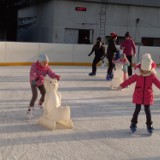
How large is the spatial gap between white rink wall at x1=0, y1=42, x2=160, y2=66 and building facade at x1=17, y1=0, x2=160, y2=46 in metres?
6.43

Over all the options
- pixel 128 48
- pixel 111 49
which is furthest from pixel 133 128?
pixel 128 48

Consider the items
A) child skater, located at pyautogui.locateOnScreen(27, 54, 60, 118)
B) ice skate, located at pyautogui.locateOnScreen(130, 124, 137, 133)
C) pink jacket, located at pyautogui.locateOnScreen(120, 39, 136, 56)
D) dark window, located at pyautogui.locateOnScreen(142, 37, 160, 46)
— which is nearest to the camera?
ice skate, located at pyautogui.locateOnScreen(130, 124, 137, 133)

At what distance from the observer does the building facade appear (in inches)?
936

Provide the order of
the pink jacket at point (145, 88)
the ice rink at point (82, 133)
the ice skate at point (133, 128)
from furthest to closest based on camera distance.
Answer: the ice skate at point (133, 128) → the pink jacket at point (145, 88) → the ice rink at point (82, 133)

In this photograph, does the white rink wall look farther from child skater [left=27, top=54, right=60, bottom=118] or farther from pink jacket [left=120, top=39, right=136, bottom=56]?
child skater [left=27, top=54, right=60, bottom=118]

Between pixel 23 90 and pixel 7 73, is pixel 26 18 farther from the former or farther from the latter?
pixel 23 90

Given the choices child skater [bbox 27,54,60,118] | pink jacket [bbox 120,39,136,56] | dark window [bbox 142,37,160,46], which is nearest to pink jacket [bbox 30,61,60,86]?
child skater [bbox 27,54,60,118]

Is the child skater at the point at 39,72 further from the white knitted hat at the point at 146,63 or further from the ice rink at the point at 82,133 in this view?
the white knitted hat at the point at 146,63

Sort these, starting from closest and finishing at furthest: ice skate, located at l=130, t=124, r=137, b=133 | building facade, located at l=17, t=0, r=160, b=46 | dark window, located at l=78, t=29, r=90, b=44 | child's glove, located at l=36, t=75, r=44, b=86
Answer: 1. ice skate, located at l=130, t=124, r=137, b=133
2. child's glove, located at l=36, t=75, r=44, b=86
3. building facade, located at l=17, t=0, r=160, b=46
4. dark window, located at l=78, t=29, r=90, b=44

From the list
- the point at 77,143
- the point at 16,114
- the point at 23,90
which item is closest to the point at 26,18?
the point at 23,90

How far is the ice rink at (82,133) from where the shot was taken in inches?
195

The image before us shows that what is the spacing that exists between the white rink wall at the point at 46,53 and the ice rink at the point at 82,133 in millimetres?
6330

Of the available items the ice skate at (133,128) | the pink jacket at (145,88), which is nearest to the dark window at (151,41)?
the ice skate at (133,128)

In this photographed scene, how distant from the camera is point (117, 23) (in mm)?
25094
